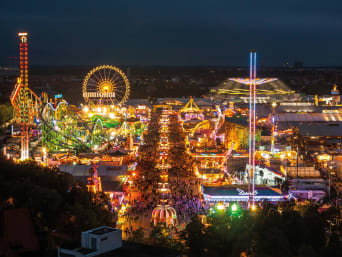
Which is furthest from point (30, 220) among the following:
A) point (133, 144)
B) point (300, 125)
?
point (300, 125)

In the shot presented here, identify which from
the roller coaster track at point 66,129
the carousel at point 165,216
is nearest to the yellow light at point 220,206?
the carousel at point 165,216

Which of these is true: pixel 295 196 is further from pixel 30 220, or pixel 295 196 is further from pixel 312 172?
pixel 30 220

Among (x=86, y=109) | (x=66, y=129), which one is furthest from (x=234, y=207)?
(x=86, y=109)

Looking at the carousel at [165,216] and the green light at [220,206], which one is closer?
the carousel at [165,216]

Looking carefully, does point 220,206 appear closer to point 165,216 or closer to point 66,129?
point 165,216

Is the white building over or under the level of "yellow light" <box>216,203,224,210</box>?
over

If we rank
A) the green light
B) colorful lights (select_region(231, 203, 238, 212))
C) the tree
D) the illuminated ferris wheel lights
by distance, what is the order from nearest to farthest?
1. the tree
2. colorful lights (select_region(231, 203, 238, 212))
3. the green light
4. the illuminated ferris wheel lights

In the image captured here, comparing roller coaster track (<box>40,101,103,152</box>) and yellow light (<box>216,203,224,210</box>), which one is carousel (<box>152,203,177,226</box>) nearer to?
yellow light (<box>216,203,224,210</box>)

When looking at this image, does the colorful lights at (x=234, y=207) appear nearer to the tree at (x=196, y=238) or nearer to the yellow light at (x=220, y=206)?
the yellow light at (x=220, y=206)

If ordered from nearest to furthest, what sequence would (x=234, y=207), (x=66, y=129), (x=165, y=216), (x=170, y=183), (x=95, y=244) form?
1. (x=95, y=244)
2. (x=165, y=216)
3. (x=234, y=207)
4. (x=170, y=183)
5. (x=66, y=129)

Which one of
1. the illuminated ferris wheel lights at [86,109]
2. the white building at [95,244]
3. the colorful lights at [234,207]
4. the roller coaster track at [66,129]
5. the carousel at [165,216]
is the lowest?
the carousel at [165,216]

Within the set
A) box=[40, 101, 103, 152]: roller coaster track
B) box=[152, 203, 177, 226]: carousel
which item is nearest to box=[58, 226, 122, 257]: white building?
box=[152, 203, 177, 226]: carousel

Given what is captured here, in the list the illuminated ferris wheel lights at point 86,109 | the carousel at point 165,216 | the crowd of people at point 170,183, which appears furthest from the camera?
the illuminated ferris wheel lights at point 86,109
